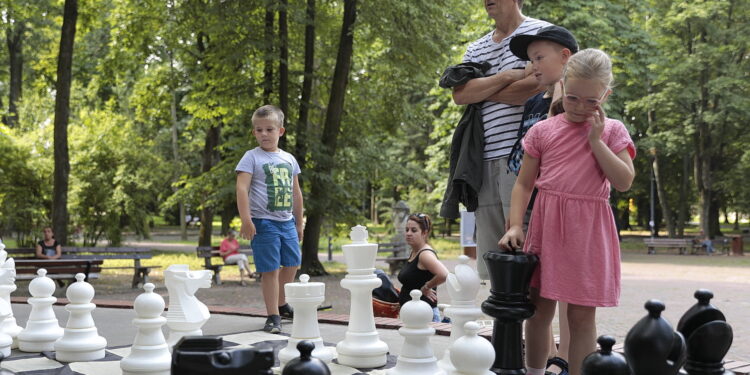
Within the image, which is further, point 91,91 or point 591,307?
point 91,91

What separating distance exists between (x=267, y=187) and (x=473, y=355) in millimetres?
2793

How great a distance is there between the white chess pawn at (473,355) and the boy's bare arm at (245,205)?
97.6 inches

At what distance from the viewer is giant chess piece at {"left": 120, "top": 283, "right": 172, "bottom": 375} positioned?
9.16 ft

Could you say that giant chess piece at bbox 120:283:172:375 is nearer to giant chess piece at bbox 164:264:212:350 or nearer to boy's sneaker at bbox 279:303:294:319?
giant chess piece at bbox 164:264:212:350

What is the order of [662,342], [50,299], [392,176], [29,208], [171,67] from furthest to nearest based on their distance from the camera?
[171,67]
[29,208]
[392,176]
[50,299]
[662,342]

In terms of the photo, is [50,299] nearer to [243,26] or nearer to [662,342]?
[662,342]

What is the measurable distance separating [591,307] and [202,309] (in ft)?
6.28

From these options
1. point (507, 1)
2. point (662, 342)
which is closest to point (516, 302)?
point (662, 342)

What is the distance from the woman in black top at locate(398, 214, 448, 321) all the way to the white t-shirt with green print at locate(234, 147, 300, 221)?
1113 millimetres

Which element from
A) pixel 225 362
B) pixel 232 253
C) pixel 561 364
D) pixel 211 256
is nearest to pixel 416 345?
pixel 561 364

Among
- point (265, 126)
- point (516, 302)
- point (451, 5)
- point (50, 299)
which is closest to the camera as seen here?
point (516, 302)

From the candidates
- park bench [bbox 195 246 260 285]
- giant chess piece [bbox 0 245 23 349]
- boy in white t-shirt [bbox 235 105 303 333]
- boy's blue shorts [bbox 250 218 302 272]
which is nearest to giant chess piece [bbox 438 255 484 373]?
boy in white t-shirt [bbox 235 105 303 333]

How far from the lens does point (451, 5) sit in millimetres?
13312

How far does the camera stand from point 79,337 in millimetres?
3307
